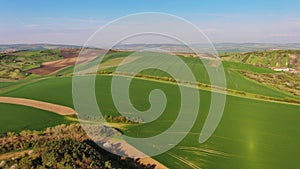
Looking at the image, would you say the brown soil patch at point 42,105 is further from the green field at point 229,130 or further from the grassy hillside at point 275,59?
the grassy hillside at point 275,59

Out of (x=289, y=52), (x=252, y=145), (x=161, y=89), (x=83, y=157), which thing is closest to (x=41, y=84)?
(x=161, y=89)

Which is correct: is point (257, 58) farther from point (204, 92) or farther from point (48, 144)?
point (48, 144)

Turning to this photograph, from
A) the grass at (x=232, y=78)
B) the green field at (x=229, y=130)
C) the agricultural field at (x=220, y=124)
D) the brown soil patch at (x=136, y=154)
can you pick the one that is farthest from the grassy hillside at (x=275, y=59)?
the brown soil patch at (x=136, y=154)

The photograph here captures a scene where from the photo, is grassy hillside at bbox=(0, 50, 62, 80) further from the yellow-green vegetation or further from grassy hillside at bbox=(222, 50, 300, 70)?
grassy hillside at bbox=(222, 50, 300, 70)

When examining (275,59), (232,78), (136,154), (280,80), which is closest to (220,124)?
(136,154)

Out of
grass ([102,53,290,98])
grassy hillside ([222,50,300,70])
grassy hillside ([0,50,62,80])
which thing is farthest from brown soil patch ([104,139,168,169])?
grassy hillside ([222,50,300,70])

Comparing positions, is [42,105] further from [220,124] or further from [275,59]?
[275,59]
